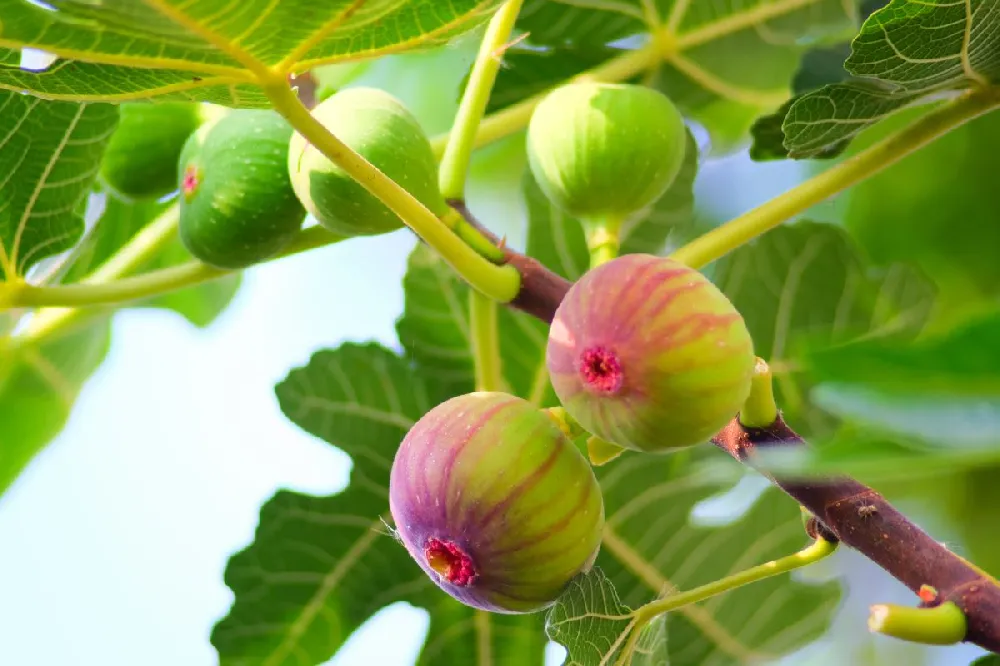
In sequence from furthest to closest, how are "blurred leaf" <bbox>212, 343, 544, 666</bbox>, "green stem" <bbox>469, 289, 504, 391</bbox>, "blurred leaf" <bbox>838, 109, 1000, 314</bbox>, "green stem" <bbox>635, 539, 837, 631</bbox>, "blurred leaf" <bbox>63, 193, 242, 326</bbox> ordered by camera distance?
"blurred leaf" <bbox>838, 109, 1000, 314</bbox>, "blurred leaf" <bbox>63, 193, 242, 326</bbox>, "blurred leaf" <bbox>212, 343, 544, 666</bbox>, "green stem" <bbox>469, 289, 504, 391</bbox>, "green stem" <bbox>635, 539, 837, 631</bbox>

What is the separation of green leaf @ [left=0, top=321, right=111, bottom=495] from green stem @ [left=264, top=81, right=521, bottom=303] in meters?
1.02

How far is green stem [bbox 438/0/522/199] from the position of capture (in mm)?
1178

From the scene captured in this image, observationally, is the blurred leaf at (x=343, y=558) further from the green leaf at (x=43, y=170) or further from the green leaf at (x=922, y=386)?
the green leaf at (x=922, y=386)

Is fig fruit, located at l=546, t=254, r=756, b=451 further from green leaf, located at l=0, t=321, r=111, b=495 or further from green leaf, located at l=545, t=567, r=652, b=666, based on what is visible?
green leaf, located at l=0, t=321, r=111, b=495

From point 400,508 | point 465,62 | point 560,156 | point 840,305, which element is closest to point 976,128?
point 840,305

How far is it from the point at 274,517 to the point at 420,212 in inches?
25.3

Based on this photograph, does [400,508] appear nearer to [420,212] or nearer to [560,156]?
[420,212]

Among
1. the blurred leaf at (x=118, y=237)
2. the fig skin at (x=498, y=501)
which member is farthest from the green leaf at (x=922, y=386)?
the blurred leaf at (x=118, y=237)

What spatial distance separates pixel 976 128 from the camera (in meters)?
1.88

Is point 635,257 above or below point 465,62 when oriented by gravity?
below

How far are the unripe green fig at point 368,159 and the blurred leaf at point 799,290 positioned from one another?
539 millimetres

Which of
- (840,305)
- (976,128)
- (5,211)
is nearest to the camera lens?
(5,211)

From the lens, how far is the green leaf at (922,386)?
0.45 meters

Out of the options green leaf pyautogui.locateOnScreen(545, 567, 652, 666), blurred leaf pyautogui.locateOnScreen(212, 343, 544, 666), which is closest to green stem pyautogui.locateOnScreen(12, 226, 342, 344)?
blurred leaf pyautogui.locateOnScreen(212, 343, 544, 666)
